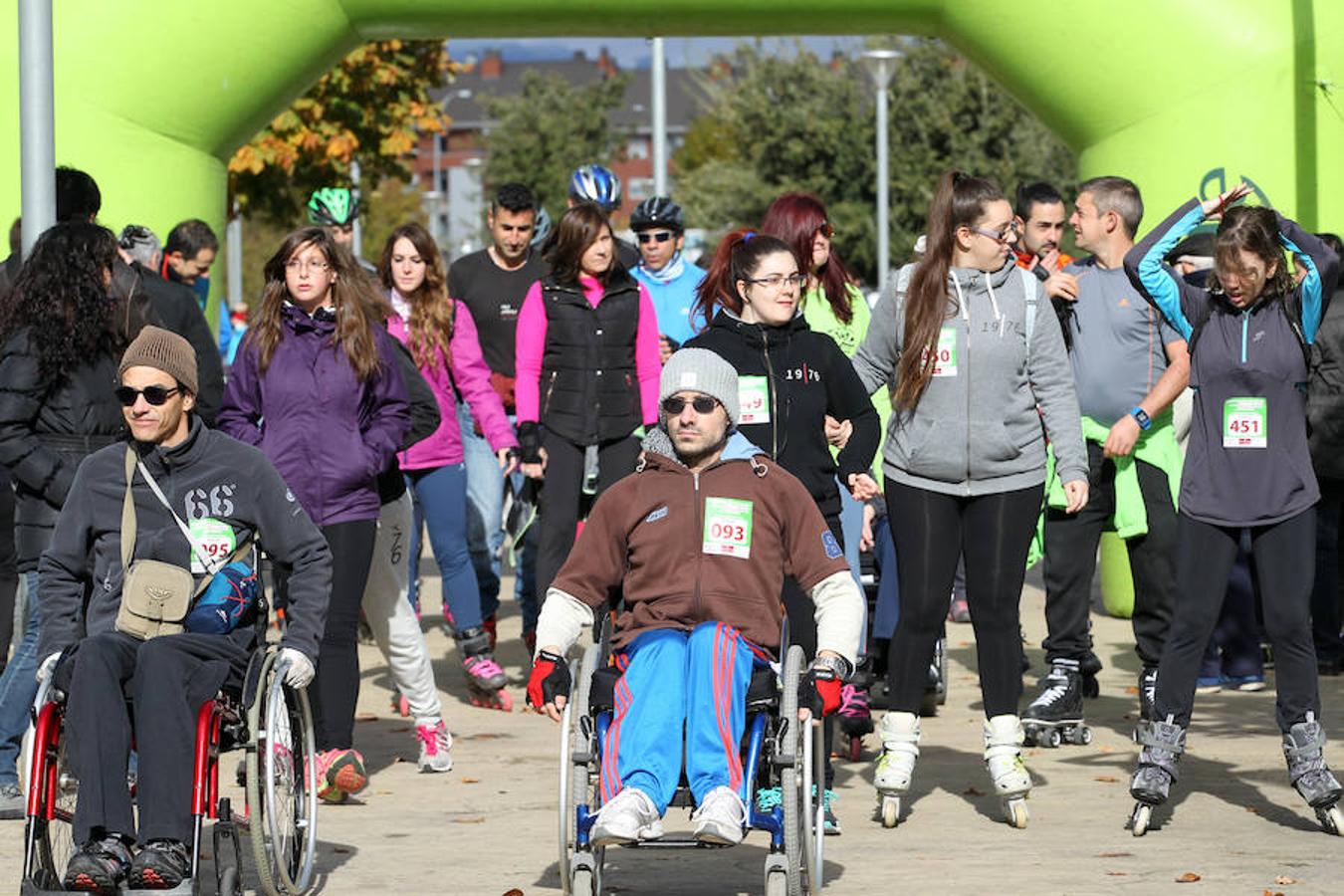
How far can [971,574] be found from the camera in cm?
786

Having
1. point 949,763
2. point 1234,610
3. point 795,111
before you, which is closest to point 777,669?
point 949,763

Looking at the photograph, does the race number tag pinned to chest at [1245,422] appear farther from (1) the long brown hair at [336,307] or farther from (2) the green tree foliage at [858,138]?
(2) the green tree foliage at [858,138]

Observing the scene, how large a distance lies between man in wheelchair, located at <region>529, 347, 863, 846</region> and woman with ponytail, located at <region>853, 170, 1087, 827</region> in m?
1.19

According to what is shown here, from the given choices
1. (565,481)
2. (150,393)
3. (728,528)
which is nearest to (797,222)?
(565,481)

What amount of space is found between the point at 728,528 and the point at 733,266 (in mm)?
1513

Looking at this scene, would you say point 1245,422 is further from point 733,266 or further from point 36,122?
point 36,122

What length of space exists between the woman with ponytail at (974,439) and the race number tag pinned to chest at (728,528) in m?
1.35

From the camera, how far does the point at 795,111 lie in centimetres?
4434

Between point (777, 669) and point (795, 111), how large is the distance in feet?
126

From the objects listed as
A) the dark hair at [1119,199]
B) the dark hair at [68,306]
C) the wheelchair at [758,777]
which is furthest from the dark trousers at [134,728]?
the dark hair at [1119,199]

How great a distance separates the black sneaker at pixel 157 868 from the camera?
5.86 m

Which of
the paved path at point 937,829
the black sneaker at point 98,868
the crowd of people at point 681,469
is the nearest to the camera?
the black sneaker at point 98,868

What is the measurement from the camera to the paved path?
→ 6.77 m

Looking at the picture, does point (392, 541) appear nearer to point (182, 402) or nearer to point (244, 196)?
point (182, 402)
